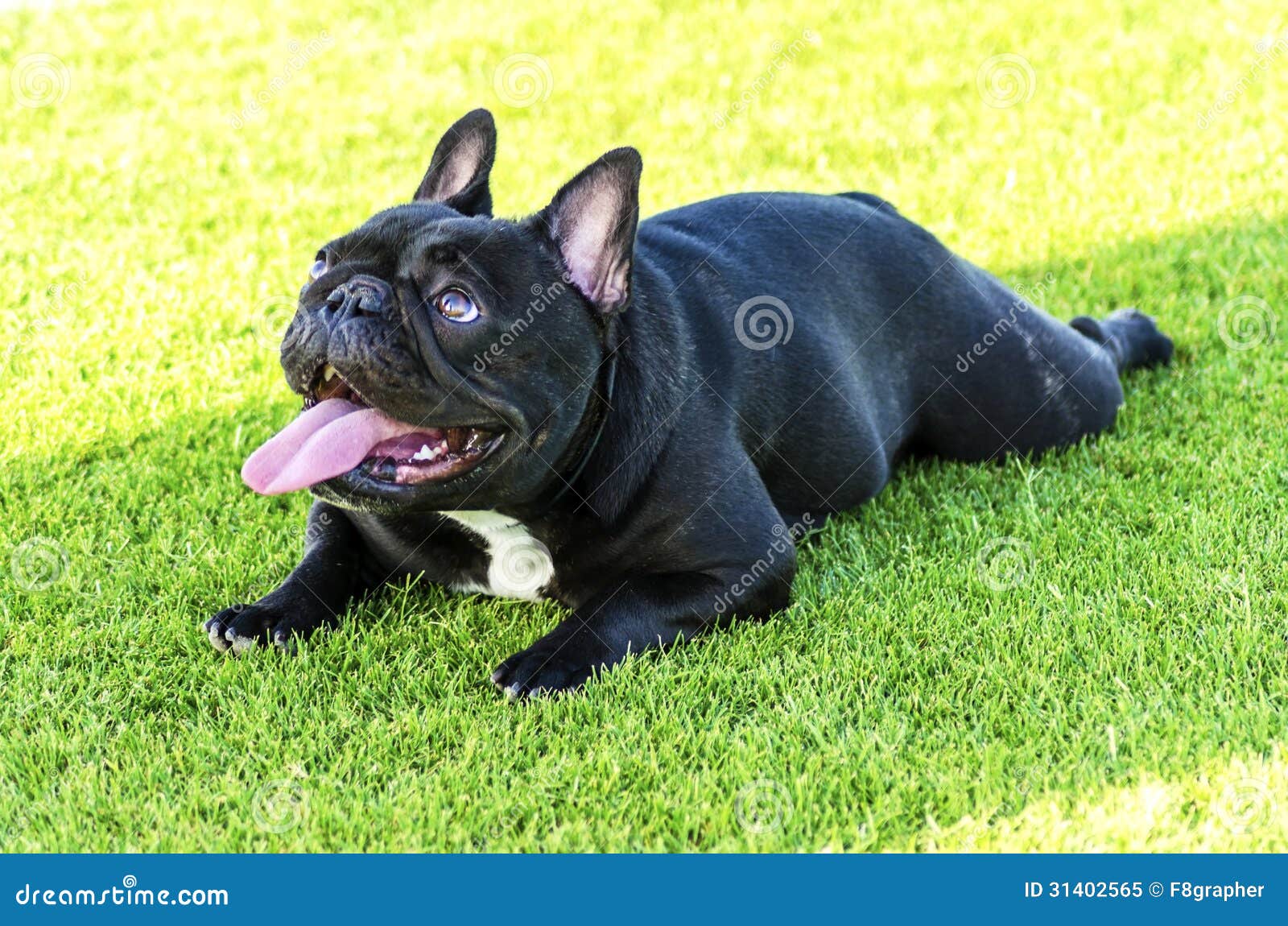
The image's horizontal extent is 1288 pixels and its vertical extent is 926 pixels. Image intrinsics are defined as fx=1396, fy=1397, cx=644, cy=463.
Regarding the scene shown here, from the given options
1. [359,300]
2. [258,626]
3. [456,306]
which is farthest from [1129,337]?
[258,626]

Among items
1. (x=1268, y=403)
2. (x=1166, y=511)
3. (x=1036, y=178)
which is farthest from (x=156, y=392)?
(x=1036, y=178)

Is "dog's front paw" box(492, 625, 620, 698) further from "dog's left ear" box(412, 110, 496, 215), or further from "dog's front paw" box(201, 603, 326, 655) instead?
"dog's left ear" box(412, 110, 496, 215)

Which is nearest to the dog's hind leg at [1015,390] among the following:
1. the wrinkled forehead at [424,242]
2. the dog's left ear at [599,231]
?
the dog's left ear at [599,231]

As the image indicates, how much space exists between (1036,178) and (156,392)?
616 cm

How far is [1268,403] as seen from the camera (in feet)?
20.6

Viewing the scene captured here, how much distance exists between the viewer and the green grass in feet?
12.2

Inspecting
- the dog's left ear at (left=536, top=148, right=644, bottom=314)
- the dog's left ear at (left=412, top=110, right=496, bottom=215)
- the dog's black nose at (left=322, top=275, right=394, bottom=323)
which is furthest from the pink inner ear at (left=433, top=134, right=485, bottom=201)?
the dog's black nose at (left=322, top=275, right=394, bottom=323)

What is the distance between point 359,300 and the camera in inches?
157

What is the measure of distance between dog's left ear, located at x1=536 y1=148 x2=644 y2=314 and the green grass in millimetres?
1160

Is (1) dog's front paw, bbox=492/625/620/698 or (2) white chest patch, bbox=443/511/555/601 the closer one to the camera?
(1) dog's front paw, bbox=492/625/620/698

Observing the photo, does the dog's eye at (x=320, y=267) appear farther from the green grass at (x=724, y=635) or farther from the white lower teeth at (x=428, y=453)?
the green grass at (x=724, y=635)

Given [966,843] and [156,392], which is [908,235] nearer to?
[966,843]

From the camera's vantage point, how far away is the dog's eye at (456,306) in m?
4.05

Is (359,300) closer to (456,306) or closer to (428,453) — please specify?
(456,306)
